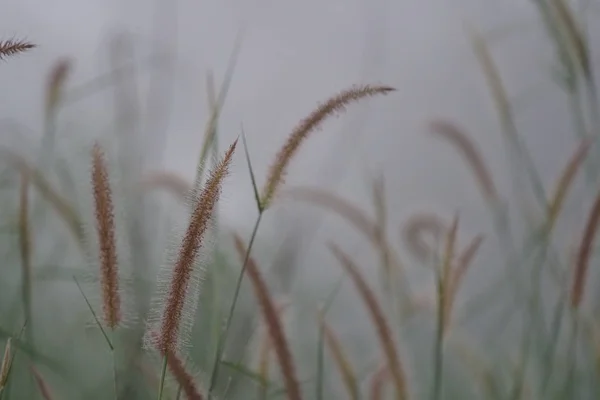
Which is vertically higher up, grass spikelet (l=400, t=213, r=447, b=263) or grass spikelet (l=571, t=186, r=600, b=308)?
grass spikelet (l=400, t=213, r=447, b=263)

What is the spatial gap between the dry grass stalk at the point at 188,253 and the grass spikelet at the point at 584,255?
0.31 m

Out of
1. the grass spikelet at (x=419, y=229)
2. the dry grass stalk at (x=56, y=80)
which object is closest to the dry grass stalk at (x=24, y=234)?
the dry grass stalk at (x=56, y=80)

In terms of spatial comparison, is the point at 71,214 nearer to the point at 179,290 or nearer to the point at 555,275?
the point at 179,290

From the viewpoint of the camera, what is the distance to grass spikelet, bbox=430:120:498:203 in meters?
0.81

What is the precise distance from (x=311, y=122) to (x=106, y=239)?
→ 0.12 metres

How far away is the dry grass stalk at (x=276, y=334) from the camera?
48cm

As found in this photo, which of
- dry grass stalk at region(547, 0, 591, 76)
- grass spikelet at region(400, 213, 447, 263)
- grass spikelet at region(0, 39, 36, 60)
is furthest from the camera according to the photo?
grass spikelet at region(400, 213, 447, 263)

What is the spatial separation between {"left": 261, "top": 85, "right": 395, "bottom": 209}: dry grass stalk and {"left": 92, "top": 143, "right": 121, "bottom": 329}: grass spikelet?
9 cm

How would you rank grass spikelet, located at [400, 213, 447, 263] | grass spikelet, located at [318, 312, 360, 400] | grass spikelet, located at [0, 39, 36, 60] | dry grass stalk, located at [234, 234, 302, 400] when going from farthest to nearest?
grass spikelet, located at [400, 213, 447, 263] → grass spikelet, located at [318, 312, 360, 400] → dry grass stalk, located at [234, 234, 302, 400] → grass spikelet, located at [0, 39, 36, 60]

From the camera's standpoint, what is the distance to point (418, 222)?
2.79 feet

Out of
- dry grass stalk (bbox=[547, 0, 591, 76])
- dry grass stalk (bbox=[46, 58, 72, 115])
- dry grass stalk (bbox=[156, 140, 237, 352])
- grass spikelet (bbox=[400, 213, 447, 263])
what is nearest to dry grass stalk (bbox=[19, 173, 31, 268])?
dry grass stalk (bbox=[46, 58, 72, 115])

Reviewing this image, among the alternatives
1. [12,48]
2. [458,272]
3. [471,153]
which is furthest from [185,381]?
[471,153]

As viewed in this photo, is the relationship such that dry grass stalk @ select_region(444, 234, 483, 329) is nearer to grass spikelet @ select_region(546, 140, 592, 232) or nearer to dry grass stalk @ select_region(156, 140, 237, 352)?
grass spikelet @ select_region(546, 140, 592, 232)

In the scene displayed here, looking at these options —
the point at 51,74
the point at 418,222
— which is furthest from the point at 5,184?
the point at 418,222
